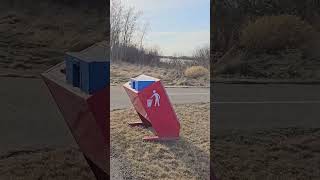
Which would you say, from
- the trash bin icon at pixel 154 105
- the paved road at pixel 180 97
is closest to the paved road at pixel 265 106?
the trash bin icon at pixel 154 105

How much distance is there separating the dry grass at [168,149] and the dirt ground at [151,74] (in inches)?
13.6

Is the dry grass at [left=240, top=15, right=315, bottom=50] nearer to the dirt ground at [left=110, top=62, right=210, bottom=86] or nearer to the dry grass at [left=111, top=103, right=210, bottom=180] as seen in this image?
the dirt ground at [left=110, top=62, right=210, bottom=86]

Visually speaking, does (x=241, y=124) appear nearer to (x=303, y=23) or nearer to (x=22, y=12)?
(x=303, y=23)

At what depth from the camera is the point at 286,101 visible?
3061mm

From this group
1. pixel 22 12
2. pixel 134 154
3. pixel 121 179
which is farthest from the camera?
pixel 134 154

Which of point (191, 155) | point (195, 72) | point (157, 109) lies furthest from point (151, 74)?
point (191, 155)

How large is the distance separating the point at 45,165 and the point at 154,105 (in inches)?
67.1

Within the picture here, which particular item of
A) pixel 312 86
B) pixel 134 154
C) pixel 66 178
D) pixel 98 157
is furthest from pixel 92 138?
pixel 312 86

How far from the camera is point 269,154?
307cm

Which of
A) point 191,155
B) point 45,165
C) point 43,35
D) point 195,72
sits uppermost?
point 43,35

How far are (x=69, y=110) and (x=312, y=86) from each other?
1.91 metres

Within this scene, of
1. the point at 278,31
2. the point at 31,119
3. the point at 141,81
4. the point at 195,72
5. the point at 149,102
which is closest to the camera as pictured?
the point at 31,119

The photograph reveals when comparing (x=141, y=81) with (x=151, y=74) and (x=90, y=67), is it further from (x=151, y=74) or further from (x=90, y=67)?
(x=90, y=67)

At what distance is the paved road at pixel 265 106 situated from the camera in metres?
3.03
